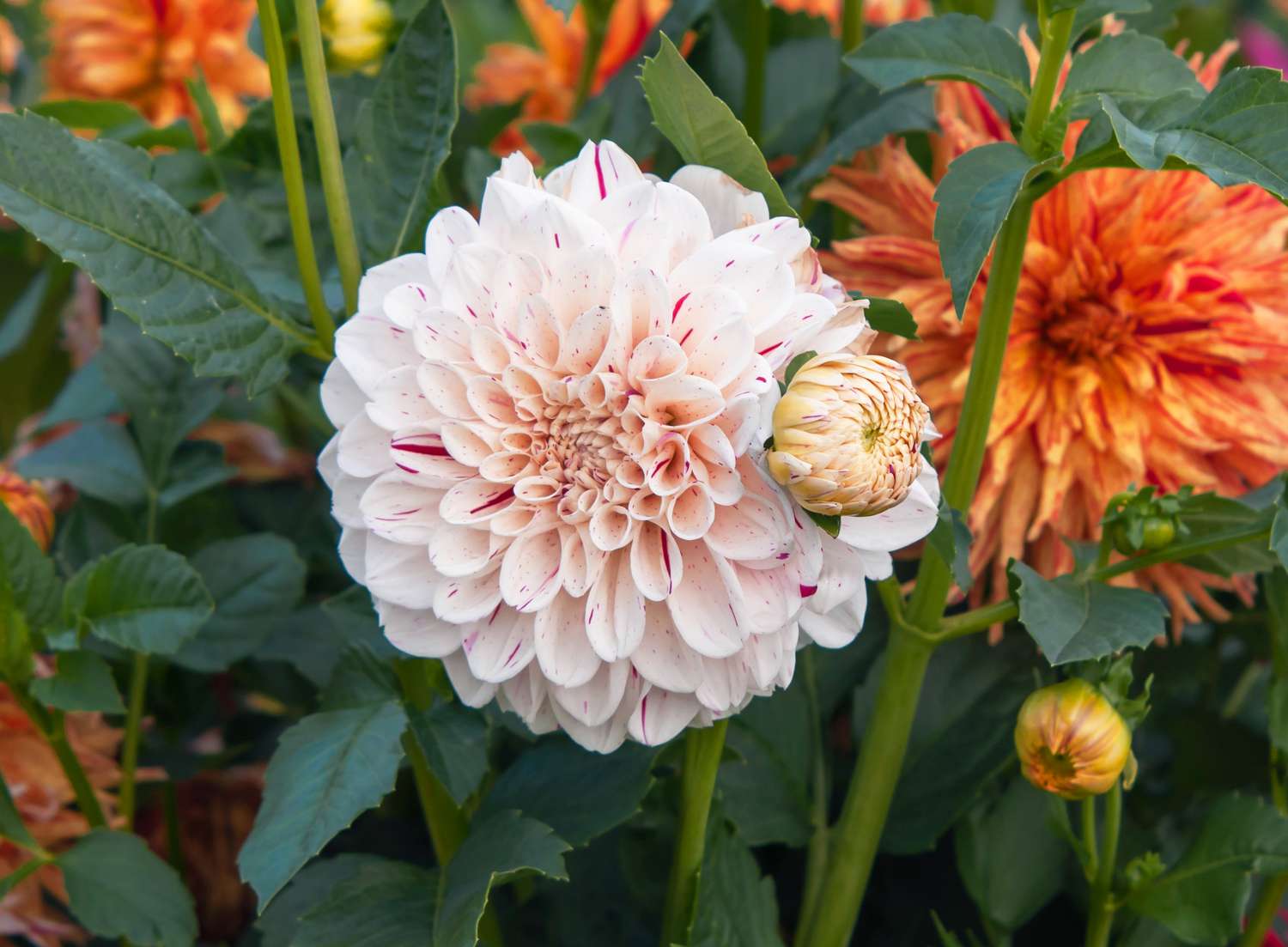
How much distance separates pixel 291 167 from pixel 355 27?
0.20 meters

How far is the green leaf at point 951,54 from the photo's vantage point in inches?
Answer: 17.5

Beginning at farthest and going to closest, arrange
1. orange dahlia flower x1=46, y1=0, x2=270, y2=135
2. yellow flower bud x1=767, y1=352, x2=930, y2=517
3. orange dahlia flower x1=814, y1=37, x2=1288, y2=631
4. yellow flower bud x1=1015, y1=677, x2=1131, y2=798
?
orange dahlia flower x1=46, y1=0, x2=270, y2=135 < orange dahlia flower x1=814, y1=37, x2=1288, y2=631 < yellow flower bud x1=1015, y1=677, x2=1131, y2=798 < yellow flower bud x1=767, y1=352, x2=930, y2=517

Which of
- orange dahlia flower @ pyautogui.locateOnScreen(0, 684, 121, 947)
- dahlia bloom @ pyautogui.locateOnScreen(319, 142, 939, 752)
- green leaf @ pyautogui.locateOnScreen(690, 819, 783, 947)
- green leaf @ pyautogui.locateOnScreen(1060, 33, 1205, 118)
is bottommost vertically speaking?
orange dahlia flower @ pyautogui.locateOnScreen(0, 684, 121, 947)

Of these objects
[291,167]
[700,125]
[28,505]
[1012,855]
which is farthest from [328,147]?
[1012,855]

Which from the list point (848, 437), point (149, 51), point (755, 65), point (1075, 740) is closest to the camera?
point (848, 437)

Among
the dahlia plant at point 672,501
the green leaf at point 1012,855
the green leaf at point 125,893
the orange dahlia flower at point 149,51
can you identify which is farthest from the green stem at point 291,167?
the orange dahlia flower at point 149,51

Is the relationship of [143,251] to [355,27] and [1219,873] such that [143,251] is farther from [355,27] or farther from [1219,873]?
[1219,873]

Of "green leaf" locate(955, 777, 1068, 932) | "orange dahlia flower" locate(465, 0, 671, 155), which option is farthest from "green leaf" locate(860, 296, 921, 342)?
"orange dahlia flower" locate(465, 0, 671, 155)

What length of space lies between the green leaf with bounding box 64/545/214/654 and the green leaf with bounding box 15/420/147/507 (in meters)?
0.11

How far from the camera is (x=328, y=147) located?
→ 46cm

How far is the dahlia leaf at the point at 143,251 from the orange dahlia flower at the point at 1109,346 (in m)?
0.26

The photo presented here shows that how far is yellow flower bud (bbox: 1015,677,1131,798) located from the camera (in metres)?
0.44

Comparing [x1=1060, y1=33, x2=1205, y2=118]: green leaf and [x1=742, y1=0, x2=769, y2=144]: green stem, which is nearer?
[x1=1060, y1=33, x2=1205, y2=118]: green leaf

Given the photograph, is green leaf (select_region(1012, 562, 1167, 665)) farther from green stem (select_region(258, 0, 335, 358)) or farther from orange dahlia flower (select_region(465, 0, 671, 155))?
orange dahlia flower (select_region(465, 0, 671, 155))
